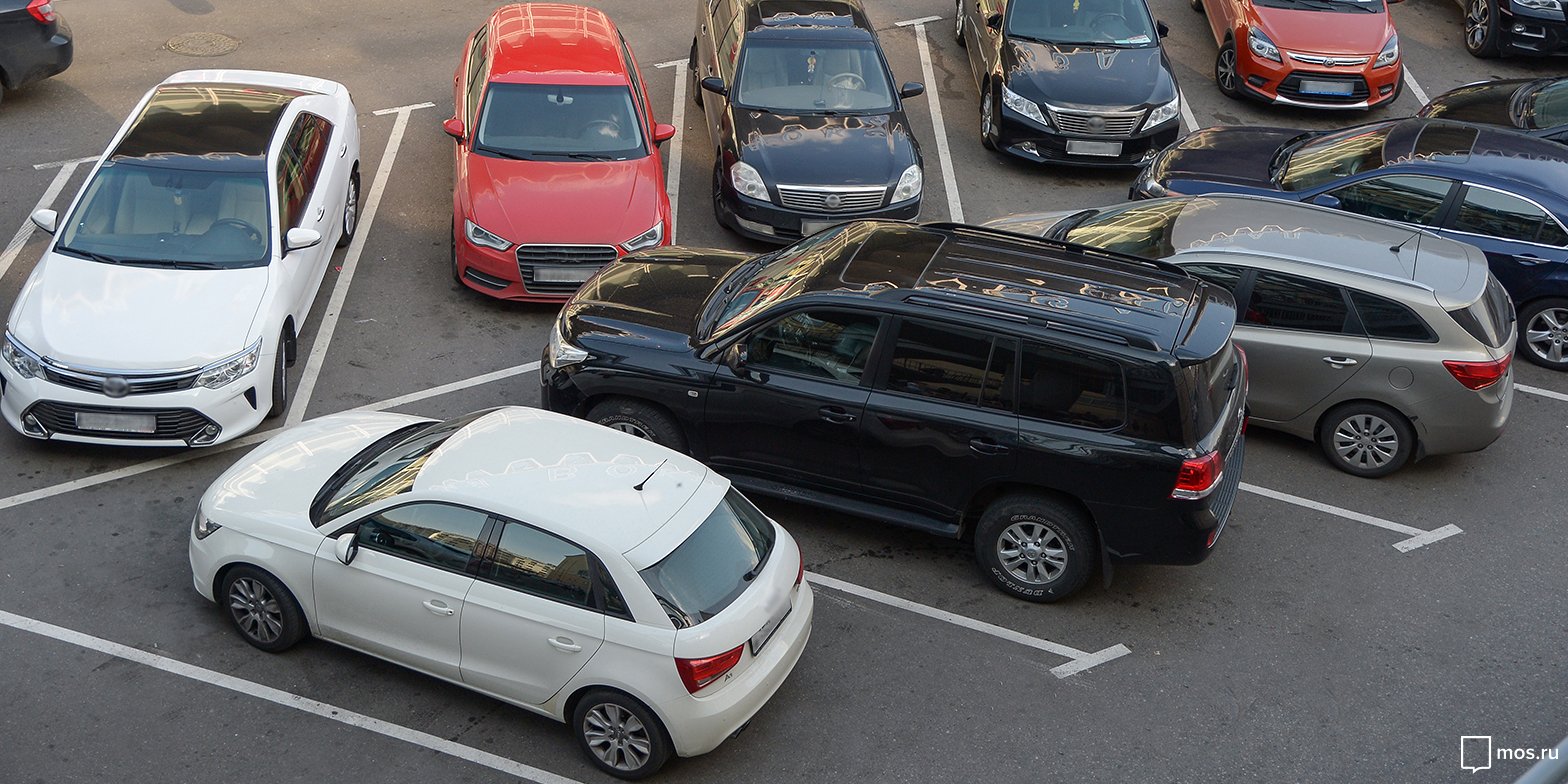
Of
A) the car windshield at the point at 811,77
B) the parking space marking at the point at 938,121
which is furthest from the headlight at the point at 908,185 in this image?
the car windshield at the point at 811,77

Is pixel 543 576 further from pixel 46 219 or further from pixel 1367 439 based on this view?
pixel 1367 439

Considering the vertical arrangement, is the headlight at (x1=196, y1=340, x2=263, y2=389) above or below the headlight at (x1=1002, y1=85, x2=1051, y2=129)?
above

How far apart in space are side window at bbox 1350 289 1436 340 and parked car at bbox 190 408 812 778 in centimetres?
469

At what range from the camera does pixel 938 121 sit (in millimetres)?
15516

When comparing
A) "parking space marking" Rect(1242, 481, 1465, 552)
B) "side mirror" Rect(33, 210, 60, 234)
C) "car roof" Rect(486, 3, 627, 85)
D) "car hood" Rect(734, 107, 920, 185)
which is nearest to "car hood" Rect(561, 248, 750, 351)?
"car hood" Rect(734, 107, 920, 185)

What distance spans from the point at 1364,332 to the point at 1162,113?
5012 mm

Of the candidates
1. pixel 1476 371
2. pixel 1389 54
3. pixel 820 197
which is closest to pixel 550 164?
pixel 820 197

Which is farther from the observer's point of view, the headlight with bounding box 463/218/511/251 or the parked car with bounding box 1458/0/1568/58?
the parked car with bounding box 1458/0/1568/58

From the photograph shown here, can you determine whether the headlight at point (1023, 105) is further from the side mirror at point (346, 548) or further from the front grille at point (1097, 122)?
the side mirror at point (346, 548)

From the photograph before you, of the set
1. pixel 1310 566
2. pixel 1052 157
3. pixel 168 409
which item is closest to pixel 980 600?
pixel 1310 566

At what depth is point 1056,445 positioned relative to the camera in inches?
312

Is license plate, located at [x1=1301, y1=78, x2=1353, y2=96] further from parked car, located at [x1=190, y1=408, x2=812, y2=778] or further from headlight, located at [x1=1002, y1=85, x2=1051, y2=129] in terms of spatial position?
parked car, located at [x1=190, y1=408, x2=812, y2=778]

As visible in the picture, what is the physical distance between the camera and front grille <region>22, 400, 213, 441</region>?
29.0ft

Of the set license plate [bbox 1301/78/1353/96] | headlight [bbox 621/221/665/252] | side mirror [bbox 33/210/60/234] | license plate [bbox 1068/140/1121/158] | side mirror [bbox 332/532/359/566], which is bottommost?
license plate [bbox 1301/78/1353/96]
